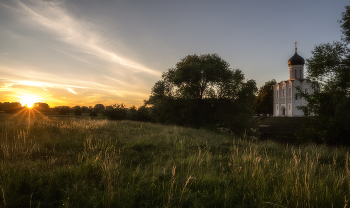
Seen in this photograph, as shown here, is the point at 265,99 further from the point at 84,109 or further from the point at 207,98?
the point at 84,109

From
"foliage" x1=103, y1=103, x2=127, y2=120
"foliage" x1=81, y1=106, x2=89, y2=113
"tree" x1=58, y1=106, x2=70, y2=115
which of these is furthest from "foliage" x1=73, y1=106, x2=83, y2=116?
"foliage" x1=103, y1=103, x2=127, y2=120

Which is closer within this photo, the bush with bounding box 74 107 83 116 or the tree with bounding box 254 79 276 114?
the bush with bounding box 74 107 83 116

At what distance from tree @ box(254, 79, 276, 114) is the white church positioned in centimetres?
636

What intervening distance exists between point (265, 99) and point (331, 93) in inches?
2149

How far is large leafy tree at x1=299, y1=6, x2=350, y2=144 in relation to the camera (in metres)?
14.1

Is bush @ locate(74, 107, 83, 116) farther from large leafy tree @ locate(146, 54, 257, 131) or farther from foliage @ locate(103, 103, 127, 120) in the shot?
large leafy tree @ locate(146, 54, 257, 131)

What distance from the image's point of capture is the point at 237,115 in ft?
66.3

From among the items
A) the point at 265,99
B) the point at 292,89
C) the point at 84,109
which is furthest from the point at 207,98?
the point at 265,99

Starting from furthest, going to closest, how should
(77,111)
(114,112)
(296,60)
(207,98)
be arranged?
(296,60), (77,111), (114,112), (207,98)

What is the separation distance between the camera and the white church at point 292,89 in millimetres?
53625

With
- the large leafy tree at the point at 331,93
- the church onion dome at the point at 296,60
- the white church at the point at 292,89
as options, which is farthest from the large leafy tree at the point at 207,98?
the church onion dome at the point at 296,60

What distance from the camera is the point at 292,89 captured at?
54.4 metres

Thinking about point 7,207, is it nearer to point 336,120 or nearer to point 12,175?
point 12,175

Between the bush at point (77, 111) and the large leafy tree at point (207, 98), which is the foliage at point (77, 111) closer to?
the bush at point (77, 111)
